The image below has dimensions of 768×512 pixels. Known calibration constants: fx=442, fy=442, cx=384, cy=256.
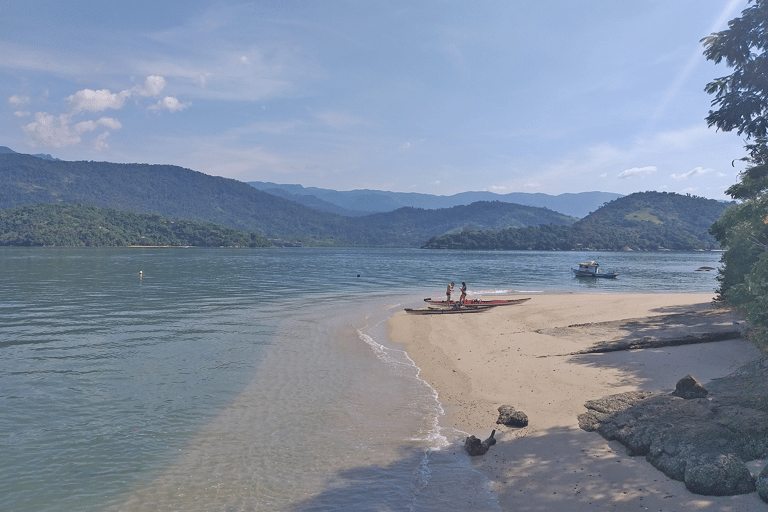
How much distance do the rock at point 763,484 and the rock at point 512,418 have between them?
4.91 m

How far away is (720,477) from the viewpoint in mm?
6957

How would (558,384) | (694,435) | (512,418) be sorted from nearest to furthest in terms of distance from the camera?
(694,435), (512,418), (558,384)

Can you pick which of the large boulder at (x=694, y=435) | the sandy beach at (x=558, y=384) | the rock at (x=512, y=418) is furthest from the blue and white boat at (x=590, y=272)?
the rock at (x=512, y=418)

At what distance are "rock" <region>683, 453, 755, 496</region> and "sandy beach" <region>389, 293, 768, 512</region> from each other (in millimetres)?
124

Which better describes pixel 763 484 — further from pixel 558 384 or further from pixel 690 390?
pixel 558 384

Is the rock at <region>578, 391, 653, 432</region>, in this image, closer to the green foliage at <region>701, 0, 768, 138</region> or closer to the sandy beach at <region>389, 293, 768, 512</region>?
the sandy beach at <region>389, 293, 768, 512</region>

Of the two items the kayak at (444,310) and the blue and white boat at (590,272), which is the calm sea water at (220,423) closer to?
the kayak at (444,310)

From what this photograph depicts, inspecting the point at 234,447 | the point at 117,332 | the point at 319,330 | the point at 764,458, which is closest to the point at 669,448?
the point at 764,458

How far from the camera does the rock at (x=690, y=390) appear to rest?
35.1 ft

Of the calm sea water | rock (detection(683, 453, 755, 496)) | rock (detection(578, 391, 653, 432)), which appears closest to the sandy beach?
rock (detection(683, 453, 755, 496))

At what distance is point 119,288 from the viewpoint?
45.9 meters

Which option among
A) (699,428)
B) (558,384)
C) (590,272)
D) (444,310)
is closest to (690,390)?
(699,428)

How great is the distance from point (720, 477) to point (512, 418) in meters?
4.70

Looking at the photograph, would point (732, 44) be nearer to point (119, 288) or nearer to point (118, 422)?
point (118, 422)
